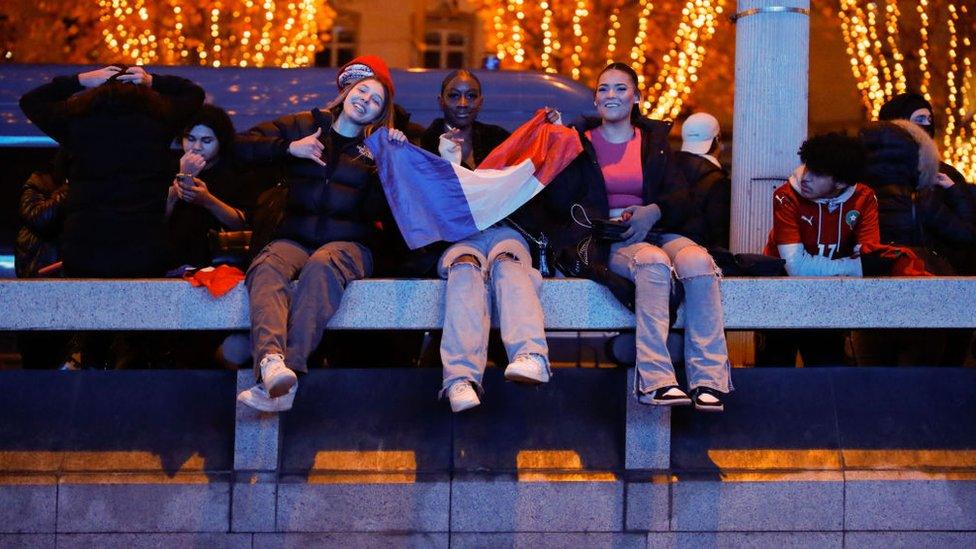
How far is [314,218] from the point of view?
7.38 metres

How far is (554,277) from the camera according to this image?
24.7 ft

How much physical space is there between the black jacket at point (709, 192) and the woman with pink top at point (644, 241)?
29cm

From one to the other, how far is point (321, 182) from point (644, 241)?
1894 mm

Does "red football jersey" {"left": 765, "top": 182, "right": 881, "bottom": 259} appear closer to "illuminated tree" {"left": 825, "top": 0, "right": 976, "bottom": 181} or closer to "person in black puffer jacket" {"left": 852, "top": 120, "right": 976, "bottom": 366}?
"person in black puffer jacket" {"left": 852, "top": 120, "right": 976, "bottom": 366}

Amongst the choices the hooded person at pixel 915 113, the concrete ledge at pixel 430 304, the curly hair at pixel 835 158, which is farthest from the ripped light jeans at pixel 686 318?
the hooded person at pixel 915 113

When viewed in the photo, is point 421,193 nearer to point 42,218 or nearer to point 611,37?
point 42,218

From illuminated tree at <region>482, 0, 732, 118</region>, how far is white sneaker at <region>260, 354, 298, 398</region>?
1274cm

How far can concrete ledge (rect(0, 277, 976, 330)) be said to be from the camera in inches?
275

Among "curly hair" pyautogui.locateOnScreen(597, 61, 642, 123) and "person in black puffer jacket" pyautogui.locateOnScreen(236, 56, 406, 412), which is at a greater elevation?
"curly hair" pyautogui.locateOnScreen(597, 61, 642, 123)

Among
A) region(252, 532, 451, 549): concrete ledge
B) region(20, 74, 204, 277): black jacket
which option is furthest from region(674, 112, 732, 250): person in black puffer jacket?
region(20, 74, 204, 277): black jacket

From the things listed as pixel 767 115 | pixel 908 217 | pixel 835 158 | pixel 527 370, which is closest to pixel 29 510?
pixel 527 370

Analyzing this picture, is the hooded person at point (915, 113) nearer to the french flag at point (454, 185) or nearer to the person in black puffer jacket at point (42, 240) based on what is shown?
the french flag at point (454, 185)

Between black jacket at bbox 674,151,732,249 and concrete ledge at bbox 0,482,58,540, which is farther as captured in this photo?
black jacket at bbox 674,151,732,249

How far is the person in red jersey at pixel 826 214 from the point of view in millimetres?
7535
